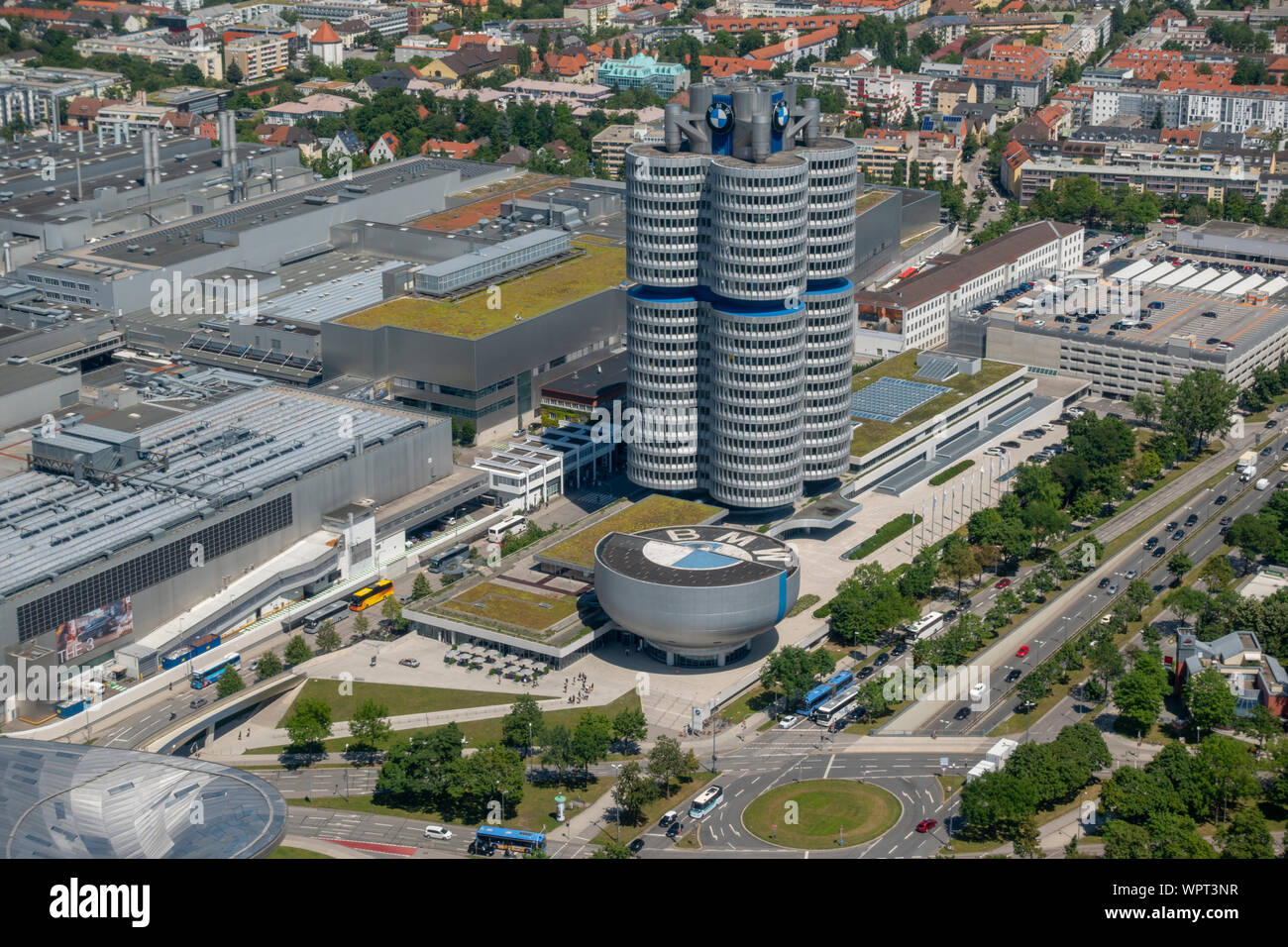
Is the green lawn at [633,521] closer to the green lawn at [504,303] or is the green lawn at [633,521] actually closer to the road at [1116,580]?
the road at [1116,580]

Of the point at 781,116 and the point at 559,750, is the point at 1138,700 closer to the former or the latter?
the point at 559,750

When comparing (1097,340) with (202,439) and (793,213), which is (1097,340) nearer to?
(793,213)

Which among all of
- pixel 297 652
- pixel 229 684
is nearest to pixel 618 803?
pixel 229 684

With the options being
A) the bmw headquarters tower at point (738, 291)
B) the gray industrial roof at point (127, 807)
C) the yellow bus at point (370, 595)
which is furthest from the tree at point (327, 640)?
the gray industrial roof at point (127, 807)

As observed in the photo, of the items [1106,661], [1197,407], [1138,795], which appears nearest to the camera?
[1138,795]

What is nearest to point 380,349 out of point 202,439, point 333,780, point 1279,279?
point 202,439

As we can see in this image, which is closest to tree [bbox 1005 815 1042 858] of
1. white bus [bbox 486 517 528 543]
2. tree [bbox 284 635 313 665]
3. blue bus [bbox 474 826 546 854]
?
blue bus [bbox 474 826 546 854]
